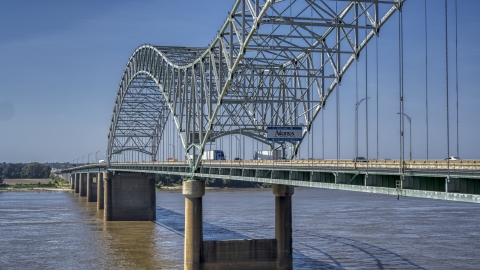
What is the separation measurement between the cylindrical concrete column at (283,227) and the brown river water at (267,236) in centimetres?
130

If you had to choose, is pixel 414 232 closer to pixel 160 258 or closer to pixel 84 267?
pixel 160 258

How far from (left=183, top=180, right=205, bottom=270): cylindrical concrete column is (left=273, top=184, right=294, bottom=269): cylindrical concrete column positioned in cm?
650

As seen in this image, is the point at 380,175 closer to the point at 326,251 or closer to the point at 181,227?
the point at 326,251

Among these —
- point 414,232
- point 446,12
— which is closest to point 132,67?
point 414,232

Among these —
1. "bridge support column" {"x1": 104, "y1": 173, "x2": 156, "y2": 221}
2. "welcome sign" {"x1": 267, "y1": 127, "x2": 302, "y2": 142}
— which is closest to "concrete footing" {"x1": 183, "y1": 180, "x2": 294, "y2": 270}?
"welcome sign" {"x1": 267, "y1": 127, "x2": 302, "y2": 142}

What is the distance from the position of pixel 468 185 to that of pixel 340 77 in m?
28.5

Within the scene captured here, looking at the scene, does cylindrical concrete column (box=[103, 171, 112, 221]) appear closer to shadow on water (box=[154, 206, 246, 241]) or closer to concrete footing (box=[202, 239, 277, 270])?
shadow on water (box=[154, 206, 246, 241])

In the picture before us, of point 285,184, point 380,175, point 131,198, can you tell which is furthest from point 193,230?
point 131,198

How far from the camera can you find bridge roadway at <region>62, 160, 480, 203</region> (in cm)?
2911

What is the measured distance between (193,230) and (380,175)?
24.3 meters

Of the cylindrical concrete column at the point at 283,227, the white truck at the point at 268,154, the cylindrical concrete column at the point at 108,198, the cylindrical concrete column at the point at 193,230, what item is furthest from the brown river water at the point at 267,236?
the white truck at the point at 268,154

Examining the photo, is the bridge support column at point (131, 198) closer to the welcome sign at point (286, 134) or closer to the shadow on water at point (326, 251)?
the shadow on water at point (326, 251)

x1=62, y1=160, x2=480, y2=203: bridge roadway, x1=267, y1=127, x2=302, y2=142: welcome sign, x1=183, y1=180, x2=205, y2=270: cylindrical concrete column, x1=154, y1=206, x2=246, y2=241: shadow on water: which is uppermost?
x1=267, y1=127, x2=302, y2=142: welcome sign

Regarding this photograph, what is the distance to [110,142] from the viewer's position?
14762 cm
